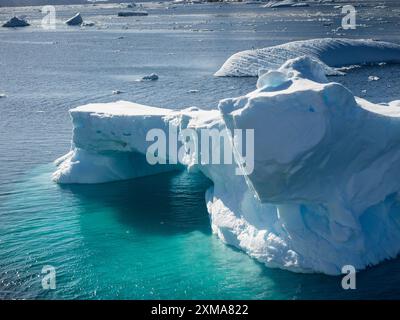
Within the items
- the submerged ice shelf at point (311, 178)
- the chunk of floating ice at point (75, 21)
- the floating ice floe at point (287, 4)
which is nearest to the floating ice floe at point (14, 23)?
the chunk of floating ice at point (75, 21)

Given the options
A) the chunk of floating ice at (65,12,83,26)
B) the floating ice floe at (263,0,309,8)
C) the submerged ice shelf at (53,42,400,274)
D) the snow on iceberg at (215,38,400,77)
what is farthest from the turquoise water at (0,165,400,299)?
the floating ice floe at (263,0,309,8)

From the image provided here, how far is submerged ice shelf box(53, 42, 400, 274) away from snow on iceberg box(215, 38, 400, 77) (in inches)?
1043

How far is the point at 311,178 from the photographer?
637 inches

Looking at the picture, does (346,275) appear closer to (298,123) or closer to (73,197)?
(298,123)

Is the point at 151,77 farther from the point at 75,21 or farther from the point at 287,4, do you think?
the point at 287,4

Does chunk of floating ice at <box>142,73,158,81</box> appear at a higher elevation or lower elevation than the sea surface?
higher

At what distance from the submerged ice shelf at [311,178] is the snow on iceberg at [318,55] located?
2649 centimetres

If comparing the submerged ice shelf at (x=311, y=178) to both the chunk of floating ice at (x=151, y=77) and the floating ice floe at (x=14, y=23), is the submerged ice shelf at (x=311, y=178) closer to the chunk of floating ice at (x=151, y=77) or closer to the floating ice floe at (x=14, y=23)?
the chunk of floating ice at (x=151, y=77)

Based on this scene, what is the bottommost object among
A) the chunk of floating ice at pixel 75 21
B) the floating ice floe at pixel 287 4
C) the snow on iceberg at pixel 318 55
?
the floating ice floe at pixel 287 4

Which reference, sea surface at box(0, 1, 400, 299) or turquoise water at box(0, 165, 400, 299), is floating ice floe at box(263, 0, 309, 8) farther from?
turquoise water at box(0, 165, 400, 299)

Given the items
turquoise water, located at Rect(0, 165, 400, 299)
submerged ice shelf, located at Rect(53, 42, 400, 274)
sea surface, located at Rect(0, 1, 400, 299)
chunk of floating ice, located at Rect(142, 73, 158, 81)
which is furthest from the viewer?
chunk of floating ice, located at Rect(142, 73, 158, 81)

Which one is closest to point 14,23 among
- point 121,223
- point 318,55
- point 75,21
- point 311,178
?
point 75,21

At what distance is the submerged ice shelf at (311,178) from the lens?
15.4 m

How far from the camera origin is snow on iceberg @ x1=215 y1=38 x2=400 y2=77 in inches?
1763
